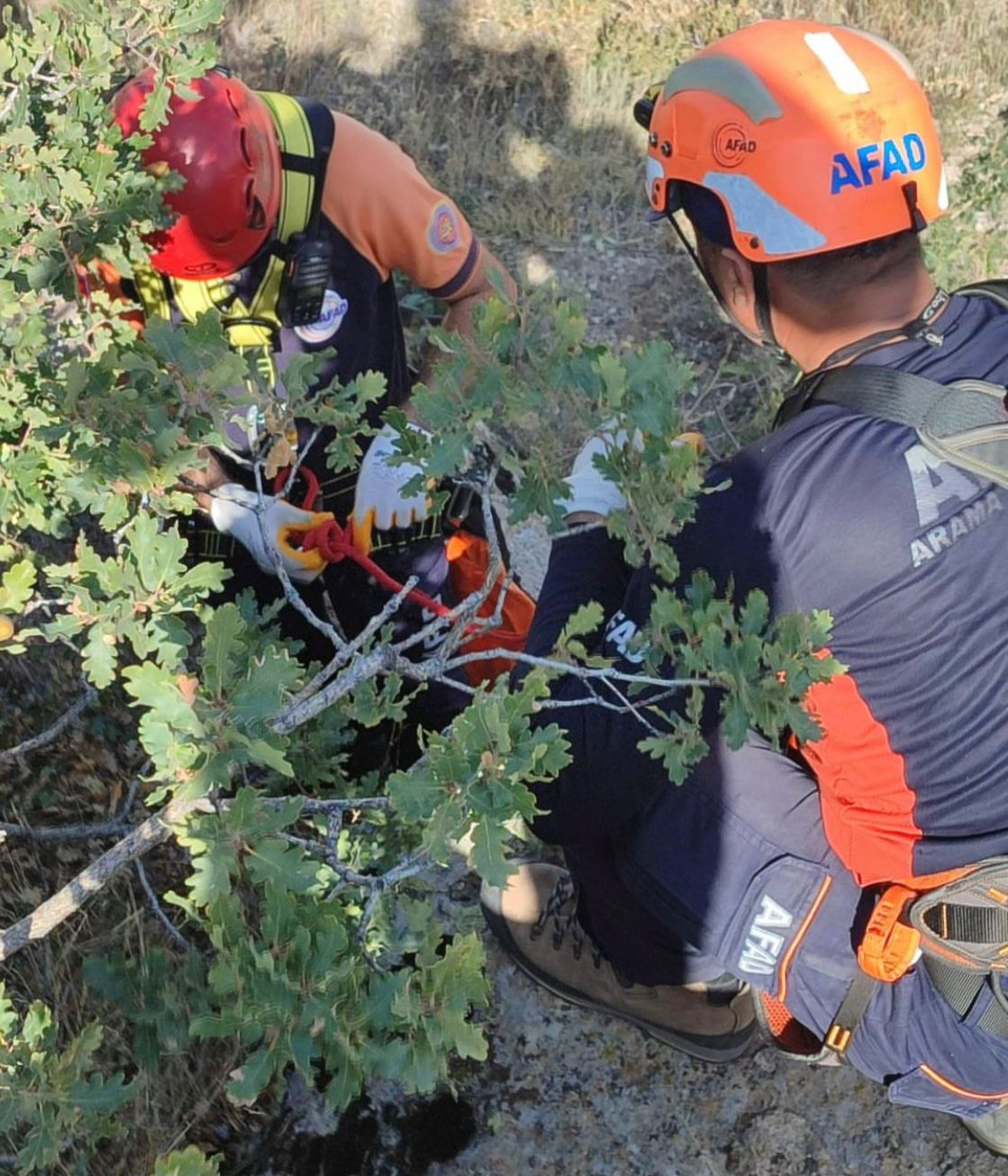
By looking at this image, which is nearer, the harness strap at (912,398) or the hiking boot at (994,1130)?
the harness strap at (912,398)

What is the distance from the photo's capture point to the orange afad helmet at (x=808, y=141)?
2.14m

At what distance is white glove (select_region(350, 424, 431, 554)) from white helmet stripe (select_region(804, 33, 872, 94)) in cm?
132

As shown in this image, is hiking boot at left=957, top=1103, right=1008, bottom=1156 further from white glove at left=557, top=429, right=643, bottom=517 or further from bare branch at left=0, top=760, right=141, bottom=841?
bare branch at left=0, top=760, right=141, bottom=841

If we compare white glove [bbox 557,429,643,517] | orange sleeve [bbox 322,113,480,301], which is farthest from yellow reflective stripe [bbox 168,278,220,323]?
white glove [bbox 557,429,643,517]

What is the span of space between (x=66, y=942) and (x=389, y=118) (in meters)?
3.97

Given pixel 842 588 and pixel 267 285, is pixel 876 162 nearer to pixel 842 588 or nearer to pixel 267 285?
pixel 842 588

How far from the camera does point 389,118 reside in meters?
5.06

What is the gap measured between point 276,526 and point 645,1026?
1755 mm

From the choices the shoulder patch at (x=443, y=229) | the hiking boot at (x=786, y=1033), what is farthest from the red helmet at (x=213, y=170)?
the hiking boot at (x=786, y=1033)

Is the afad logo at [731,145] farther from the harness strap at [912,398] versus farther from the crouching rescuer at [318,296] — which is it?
the crouching rescuer at [318,296]

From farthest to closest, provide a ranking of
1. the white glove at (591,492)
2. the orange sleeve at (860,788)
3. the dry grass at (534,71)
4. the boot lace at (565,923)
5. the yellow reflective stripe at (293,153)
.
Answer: the dry grass at (534,71) → the boot lace at (565,923) → the yellow reflective stripe at (293,153) → the white glove at (591,492) → the orange sleeve at (860,788)

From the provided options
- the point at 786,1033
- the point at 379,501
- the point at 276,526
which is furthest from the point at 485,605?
the point at 786,1033

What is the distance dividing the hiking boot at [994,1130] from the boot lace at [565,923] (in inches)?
43.9

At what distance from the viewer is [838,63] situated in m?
2.24
